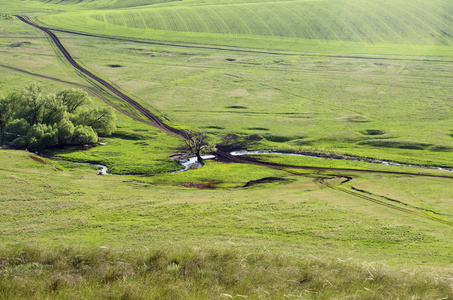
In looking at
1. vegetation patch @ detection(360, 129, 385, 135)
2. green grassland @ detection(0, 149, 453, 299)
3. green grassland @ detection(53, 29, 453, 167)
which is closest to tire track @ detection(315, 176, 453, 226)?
green grassland @ detection(0, 149, 453, 299)

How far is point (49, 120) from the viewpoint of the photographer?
77.4 m

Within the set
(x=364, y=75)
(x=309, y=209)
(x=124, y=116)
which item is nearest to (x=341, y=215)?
(x=309, y=209)

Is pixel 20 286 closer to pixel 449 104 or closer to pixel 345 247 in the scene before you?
pixel 345 247

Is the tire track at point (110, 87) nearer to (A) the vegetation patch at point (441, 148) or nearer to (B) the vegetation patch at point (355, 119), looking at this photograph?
(B) the vegetation patch at point (355, 119)

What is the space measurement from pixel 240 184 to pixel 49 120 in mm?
46577

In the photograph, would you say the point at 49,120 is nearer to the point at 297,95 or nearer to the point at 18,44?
the point at 297,95

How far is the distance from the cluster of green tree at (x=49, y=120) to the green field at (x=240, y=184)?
3222 mm

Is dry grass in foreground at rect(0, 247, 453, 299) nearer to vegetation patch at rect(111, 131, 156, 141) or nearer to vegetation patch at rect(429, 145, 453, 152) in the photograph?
vegetation patch at rect(111, 131, 156, 141)

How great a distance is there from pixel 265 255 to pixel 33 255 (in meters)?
9.35

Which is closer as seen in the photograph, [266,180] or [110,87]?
[266,180]

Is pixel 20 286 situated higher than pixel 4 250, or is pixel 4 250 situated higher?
pixel 20 286

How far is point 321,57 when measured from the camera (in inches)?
6732

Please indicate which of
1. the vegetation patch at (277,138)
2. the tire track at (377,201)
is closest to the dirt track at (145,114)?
the tire track at (377,201)

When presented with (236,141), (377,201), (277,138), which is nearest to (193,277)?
(377,201)
